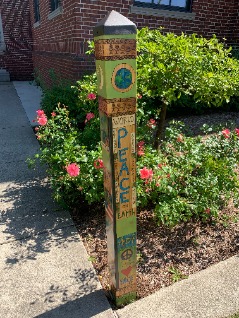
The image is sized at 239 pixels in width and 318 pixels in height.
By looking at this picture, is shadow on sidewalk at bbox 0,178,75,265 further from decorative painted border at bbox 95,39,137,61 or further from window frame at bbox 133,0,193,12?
window frame at bbox 133,0,193,12

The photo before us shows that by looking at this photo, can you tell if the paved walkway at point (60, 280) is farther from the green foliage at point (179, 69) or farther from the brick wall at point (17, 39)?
the brick wall at point (17, 39)

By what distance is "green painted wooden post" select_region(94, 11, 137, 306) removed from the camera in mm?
1578

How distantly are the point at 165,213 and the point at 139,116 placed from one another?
57.3 inches

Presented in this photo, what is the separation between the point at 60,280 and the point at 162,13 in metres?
5.92

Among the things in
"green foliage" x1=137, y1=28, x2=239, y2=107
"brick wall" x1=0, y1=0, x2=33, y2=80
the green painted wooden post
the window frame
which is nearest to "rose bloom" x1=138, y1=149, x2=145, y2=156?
"green foliage" x1=137, y1=28, x2=239, y2=107

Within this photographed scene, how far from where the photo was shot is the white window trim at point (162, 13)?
238 inches

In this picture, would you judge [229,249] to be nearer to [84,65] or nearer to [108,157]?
[108,157]

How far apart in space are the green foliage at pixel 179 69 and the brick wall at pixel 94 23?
8.88 feet

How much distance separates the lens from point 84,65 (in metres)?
5.80

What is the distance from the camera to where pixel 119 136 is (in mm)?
1760

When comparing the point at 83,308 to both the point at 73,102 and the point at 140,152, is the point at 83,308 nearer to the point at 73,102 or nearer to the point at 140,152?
the point at 140,152

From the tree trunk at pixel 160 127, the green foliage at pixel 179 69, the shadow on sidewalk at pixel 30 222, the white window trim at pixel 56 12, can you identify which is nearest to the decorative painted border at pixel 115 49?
the green foliage at pixel 179 69

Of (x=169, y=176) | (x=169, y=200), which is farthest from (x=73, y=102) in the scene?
(x=169, y=200)

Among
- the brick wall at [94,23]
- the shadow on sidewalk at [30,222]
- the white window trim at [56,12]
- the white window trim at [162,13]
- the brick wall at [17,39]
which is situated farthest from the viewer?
the brick wall at [17,39]
